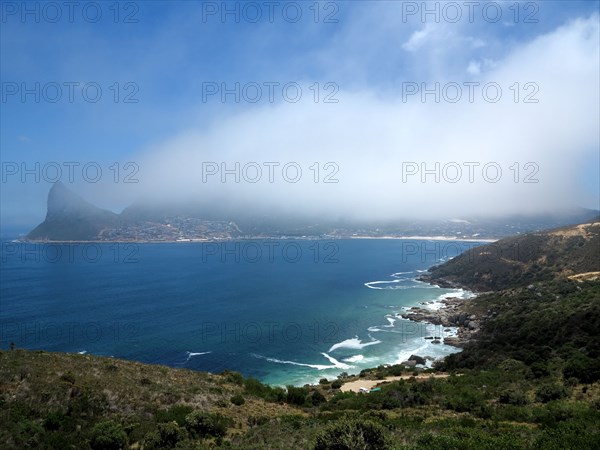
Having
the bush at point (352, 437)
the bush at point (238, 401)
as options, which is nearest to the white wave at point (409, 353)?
the bush at point (238, 401)

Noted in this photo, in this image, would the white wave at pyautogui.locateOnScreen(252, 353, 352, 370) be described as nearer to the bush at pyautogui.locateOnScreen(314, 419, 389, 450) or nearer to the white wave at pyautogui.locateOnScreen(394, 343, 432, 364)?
the white wave at pyautogui.locateOnScreen(394, 343, 432, 364)

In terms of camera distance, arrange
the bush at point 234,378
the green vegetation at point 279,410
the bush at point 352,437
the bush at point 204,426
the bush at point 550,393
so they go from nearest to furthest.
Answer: the bush at point 352,437 → the green vegetation at point 279,410 → the bush at point 204,426 → the bush at point 550,393 → the bush at point 234,378

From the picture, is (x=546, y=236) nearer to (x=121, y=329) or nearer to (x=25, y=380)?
(x=121, y=329)

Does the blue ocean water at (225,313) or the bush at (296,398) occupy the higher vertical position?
the bush at (296,398)

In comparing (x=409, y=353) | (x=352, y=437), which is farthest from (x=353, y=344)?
(x=352, y=437)

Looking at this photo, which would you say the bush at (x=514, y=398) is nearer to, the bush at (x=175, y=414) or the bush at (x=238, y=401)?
the bush at (x=238, y=401)

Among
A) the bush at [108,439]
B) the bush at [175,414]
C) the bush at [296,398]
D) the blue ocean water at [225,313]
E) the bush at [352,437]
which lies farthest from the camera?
the blue ocean water at [225,313]

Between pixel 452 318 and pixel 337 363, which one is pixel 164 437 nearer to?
pixel 337 363
